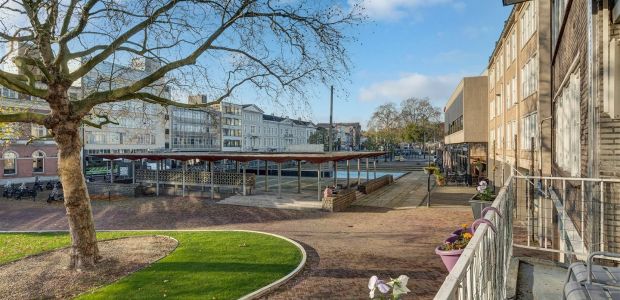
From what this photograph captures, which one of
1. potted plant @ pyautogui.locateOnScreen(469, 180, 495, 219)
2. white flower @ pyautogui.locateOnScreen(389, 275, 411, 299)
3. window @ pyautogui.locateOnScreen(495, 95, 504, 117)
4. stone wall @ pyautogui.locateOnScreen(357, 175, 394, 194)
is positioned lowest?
stone wall @ pyautogui.locateOnScreen(357, 175, 394, 194)

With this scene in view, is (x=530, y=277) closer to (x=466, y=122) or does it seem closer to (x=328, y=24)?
(x=328, y=24)

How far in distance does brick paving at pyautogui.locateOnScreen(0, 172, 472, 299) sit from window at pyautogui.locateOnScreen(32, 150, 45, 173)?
1775 centimetres

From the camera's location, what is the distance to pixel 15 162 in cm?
3891

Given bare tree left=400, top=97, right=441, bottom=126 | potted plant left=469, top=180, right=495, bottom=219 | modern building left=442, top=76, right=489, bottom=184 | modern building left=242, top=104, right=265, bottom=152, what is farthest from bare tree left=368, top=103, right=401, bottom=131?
potted plant left=469, top=180, right=495, bottom=219

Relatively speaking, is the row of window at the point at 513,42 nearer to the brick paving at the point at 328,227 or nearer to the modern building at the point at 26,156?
the brick paving at the point at 328,227

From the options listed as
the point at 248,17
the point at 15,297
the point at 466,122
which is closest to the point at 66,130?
the point at 15,297

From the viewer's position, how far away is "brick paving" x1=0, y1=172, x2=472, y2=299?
8875 mm

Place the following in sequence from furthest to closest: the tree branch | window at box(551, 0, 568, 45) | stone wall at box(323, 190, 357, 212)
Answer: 1. stone wall at box(323, 190, 357, 212)
2. the tree branch
3. window at box(551, 0, 568, 45)

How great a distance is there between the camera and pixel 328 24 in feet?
33.9

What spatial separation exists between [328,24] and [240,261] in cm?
725

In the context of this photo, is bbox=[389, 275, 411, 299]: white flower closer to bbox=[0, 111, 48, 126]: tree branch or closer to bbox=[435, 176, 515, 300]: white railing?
bbox=[435, 176, 515, 300]: white railing

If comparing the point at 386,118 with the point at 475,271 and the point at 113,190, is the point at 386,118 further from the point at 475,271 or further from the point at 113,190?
the point at 475,271

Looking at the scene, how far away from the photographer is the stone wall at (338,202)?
63.8 ft

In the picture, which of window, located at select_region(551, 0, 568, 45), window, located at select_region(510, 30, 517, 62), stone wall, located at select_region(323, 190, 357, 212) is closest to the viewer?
window, located at select_region(551, 0, 568, 45)
